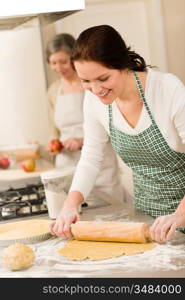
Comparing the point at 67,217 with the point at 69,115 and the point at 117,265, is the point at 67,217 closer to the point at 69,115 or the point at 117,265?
the point at 117,265

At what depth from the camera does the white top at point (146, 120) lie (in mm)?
1597

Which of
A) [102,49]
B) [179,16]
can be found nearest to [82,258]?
[102,49]

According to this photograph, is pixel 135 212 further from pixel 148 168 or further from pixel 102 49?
pixel 102 49

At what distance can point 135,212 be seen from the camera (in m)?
1.82

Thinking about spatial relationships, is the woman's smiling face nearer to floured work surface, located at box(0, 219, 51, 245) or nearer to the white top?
the white top

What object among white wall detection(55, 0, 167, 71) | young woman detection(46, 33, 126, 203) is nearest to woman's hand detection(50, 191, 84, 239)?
young woman detection(46, 33, 126, 203)

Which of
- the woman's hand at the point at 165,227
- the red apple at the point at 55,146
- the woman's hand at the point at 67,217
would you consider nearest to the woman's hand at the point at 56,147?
the red apple at the point at 55,146

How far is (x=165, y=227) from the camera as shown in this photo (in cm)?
139

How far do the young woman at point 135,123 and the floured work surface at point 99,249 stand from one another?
59 millimetres

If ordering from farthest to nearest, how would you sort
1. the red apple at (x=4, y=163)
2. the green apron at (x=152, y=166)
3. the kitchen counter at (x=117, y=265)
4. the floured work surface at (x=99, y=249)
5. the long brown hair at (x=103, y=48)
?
1. the red apple at (x=4, y=163)
2. the green apron at (x=152, y=166)
3. the long brown hair at (x=103, y=48)
4. the floured work surface at (x=99, y=249)
5. the kitchen counter at (x=117, y=265)

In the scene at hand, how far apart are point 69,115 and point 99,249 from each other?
186 cm

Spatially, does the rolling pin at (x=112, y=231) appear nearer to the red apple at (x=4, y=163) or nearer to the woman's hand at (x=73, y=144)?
the woman's hand at (x=73, y=144)

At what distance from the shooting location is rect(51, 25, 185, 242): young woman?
1552 mm

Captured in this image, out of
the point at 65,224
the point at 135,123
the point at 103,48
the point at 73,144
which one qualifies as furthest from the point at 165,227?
the point at 73,144
